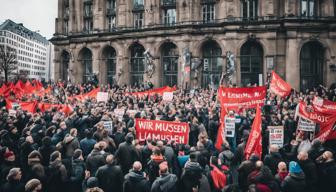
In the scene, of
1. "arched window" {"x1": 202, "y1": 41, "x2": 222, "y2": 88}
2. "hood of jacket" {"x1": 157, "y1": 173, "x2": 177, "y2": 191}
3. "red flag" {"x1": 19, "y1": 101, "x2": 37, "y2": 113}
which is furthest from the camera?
"arched window" {"x1": 202, "y1": 41, "x2": 222, "y2": 88}

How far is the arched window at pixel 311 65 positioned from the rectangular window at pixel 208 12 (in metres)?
11.6

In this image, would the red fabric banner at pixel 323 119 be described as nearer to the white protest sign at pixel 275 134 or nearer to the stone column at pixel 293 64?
the white protest sign at pixel 275 134

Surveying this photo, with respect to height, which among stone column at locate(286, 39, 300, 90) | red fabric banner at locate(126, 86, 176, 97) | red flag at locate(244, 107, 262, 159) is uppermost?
stone column at locate(286, 39, 300, 90)

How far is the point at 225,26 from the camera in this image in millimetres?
38406

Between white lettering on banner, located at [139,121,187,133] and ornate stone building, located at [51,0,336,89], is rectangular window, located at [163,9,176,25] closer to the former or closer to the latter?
ornate stone building, located at [51,0,336,89]

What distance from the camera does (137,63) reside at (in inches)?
1833

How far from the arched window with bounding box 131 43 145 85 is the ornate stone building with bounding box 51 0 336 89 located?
0.23 ft

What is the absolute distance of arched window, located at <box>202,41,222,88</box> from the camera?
41375mm

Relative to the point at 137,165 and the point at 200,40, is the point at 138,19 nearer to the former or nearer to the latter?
the point at 200,40

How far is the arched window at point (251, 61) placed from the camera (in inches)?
1557

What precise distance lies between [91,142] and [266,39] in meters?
30.9

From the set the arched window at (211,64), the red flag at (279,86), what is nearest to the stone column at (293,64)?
the arched window at (211,64)

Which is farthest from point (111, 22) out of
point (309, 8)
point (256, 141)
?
point (256, 141)

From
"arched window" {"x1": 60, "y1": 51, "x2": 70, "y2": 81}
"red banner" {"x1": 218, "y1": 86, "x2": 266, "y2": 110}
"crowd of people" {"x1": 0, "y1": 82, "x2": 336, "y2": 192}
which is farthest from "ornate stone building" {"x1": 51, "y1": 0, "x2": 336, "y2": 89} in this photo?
"crowd of people" {"x1": 0, "y1": 82, "x2": 336, "y2": 192}
